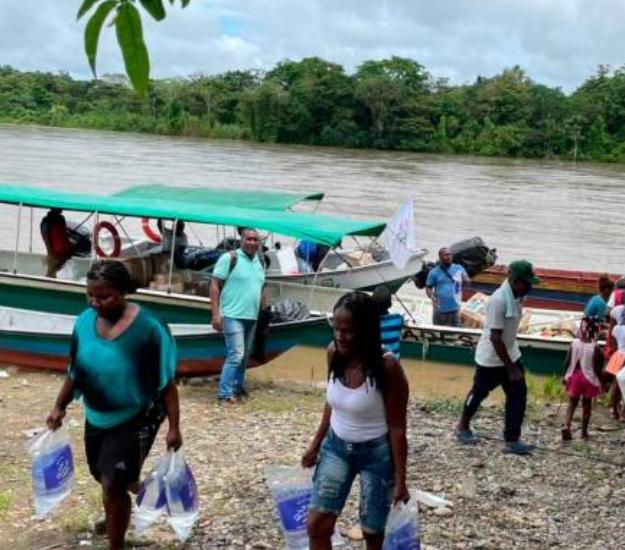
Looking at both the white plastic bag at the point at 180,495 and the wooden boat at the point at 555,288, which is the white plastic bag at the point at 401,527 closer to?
the white plastic bag at the point at 180,495

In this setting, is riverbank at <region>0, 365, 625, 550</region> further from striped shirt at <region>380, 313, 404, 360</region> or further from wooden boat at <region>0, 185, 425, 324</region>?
wooden boat at <region>0, 185, 425, 324</region>

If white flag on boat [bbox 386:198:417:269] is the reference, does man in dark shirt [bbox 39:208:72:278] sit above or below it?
below

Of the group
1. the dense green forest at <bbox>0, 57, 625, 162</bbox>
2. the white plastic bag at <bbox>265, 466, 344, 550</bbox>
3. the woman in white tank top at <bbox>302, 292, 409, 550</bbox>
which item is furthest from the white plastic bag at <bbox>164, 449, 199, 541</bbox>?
the dense green forest at <bbox>0, 57, 625, 162</bbox>

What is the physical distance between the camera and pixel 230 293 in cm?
775

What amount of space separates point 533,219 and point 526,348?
1822cm

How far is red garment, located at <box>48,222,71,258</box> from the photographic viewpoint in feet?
37.7

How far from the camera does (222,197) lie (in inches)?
507

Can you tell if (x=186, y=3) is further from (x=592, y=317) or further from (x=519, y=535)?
(x=592, y=317)

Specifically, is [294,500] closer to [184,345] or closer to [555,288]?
[184,345]

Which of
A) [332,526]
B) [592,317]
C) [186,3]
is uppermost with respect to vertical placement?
[186,3]

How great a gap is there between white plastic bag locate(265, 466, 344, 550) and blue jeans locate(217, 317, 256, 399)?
13.0 feet

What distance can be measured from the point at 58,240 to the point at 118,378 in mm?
8202

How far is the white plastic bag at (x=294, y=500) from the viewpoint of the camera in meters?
3.89

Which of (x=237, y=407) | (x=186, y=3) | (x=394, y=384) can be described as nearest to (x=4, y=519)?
(x=394, y=384)
